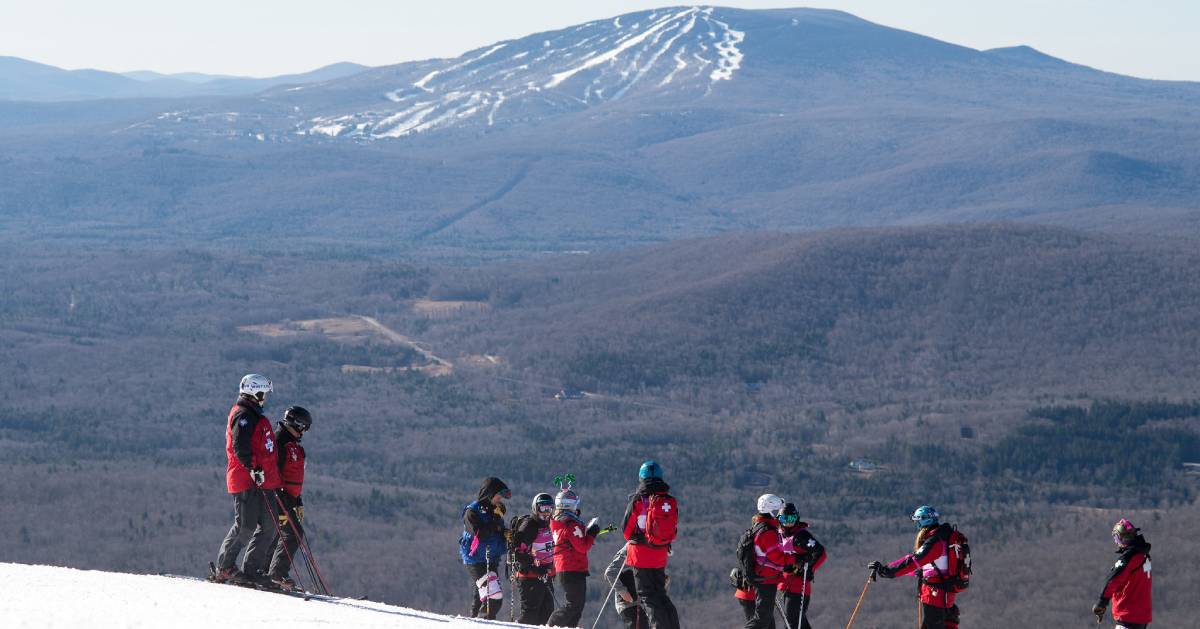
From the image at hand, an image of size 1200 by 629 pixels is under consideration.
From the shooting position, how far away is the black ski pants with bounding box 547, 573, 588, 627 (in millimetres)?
19125

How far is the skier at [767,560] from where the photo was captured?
18.1 m

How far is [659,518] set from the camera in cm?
1795

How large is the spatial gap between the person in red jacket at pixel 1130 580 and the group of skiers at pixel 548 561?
15.0 ft

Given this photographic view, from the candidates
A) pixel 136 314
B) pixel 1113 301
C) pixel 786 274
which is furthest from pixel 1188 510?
pixel 136 314

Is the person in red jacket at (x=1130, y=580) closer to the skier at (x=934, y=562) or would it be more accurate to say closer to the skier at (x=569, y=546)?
the skier at (x=934, y=562)

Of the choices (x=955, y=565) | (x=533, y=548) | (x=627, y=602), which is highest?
(x=955, y=565)

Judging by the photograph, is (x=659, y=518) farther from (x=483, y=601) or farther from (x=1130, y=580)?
(x=1130, y=580)

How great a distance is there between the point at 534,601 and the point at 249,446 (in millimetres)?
3714

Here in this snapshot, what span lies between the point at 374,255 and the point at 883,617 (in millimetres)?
149084

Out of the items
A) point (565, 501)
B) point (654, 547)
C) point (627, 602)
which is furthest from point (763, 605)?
point (565, 501)

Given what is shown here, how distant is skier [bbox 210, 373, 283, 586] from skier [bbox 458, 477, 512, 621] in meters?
2.21

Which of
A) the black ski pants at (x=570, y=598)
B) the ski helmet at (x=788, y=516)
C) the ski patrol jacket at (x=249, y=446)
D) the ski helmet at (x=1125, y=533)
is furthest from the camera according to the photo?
the black ski pants at (x=570, y=598)

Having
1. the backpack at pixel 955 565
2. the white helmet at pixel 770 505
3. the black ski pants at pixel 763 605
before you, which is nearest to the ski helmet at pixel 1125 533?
the backpack at pixel 955 565

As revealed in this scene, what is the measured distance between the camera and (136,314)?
430 feet
